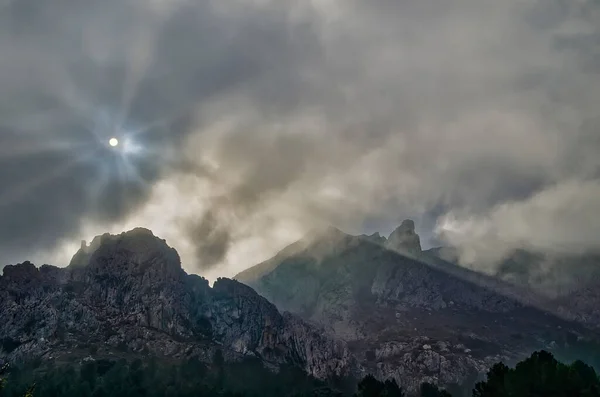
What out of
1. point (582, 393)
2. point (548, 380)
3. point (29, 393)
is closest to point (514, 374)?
point (548, 380)

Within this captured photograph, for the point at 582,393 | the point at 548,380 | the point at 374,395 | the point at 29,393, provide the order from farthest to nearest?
the point at 374,395
the point at 548,380
the point at 582,393
the point at 29,393

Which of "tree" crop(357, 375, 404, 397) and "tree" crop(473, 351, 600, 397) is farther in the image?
"tree" crop(357, 375, 404, 397)

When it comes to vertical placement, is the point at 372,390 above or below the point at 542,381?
above

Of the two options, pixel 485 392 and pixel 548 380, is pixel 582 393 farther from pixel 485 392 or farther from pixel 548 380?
pixel 485 392

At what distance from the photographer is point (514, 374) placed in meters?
111

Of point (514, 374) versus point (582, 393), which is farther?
point (514, 374)

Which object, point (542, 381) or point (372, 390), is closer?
point (542, 381)

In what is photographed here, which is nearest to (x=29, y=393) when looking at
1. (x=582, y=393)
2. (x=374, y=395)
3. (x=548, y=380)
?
(x=582, y=393)

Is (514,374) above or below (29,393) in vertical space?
below

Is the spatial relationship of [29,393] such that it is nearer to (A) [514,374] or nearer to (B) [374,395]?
(A) [514,374]

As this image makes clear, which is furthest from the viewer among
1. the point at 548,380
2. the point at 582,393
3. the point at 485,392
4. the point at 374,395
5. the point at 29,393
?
the point at 374,395

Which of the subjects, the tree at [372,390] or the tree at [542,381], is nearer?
the tree at [542,381]

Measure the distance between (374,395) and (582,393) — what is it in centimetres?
6628

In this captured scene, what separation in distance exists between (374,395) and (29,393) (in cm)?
12901
